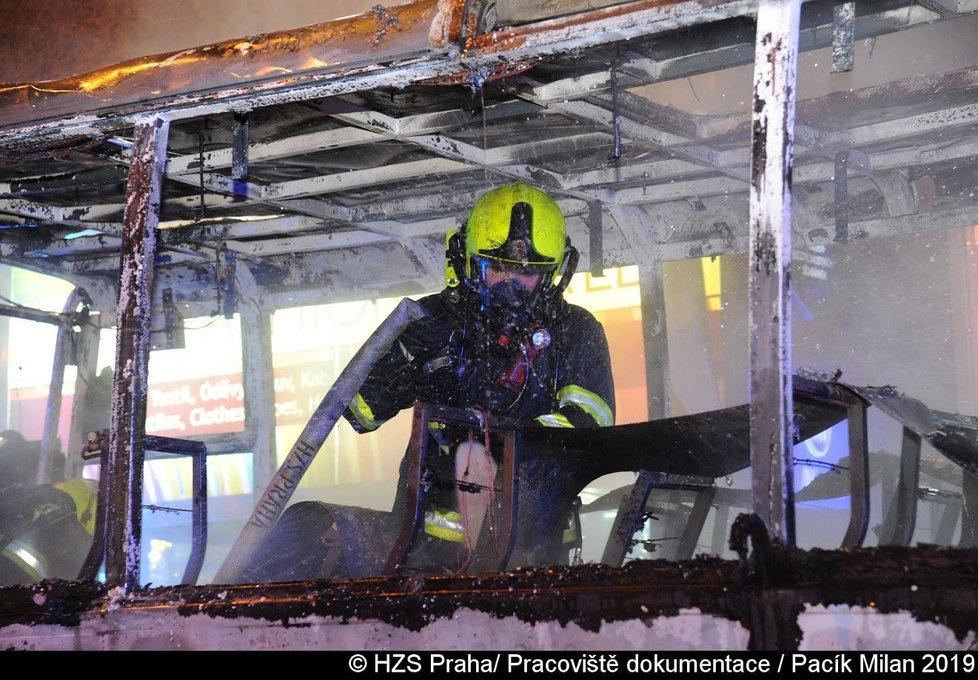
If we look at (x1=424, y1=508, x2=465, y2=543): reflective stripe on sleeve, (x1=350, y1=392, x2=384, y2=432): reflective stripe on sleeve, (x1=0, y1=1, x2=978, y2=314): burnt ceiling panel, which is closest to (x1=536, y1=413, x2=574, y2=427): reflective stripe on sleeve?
(x1=424, y1=508, x2=465, y2=543): reflective stripe on sleeve

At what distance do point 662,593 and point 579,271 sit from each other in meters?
3.84

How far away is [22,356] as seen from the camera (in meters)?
14.5

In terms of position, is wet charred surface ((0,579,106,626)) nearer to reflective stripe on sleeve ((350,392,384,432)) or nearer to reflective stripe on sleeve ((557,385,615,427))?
reflective stripe on sleeve ((350,392,384,432))

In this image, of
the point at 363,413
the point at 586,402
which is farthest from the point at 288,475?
the point at 586,402

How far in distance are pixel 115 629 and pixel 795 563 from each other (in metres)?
1.75

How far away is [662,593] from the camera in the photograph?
70.5 inches

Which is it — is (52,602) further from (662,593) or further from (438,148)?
(438,148)

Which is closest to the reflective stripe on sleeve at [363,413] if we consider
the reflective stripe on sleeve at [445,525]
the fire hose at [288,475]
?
the fire hose at [288,475]

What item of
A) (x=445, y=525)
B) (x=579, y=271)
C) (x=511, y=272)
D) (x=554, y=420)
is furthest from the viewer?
(x=579, y=271)

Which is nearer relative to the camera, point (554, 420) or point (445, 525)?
point (445, 525)

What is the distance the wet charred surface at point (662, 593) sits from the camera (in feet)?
5.40
